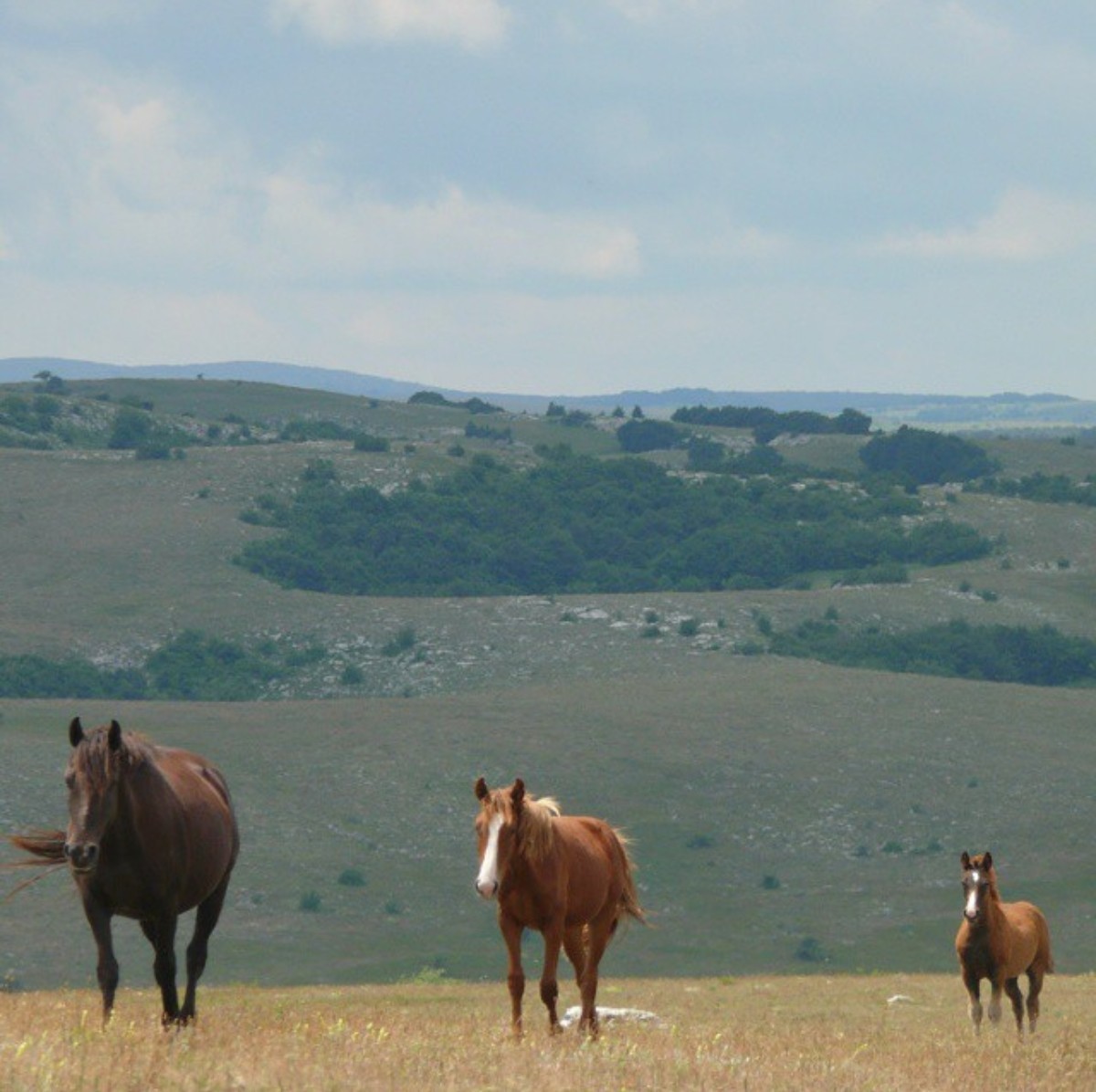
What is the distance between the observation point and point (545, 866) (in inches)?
682

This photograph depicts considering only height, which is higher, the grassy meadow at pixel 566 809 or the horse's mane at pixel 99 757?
the horse's mane at pixel 99 757

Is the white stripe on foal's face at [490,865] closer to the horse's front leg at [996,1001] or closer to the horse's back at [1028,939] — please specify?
the horse's front leg at [996,1001]

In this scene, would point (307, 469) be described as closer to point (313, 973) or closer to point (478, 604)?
point (478, 604)

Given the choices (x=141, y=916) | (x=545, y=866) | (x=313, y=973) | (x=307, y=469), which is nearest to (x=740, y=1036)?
(x=545, y=866)

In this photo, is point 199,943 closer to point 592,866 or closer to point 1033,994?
point 592,866

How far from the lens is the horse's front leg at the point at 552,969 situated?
17.4 metres

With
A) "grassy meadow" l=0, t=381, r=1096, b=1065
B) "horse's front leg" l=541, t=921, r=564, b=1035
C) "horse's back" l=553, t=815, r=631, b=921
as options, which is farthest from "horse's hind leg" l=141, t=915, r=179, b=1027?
"horse's back" l=553, t=815, r=631, b=921

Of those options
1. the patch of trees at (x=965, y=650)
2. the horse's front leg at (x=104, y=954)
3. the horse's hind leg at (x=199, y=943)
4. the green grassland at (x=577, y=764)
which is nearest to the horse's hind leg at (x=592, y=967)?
the horse's hind leg at (x=199, y=943)

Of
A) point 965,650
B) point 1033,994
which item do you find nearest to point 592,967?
point 1033,994

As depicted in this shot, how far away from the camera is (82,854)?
1505 centimetres

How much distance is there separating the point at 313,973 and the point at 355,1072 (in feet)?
177

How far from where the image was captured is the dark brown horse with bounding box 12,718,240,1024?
15.3m

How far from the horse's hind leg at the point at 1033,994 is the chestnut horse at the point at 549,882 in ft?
23.8

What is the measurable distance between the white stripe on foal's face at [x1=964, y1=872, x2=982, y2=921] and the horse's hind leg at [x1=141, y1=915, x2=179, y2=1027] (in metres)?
9.87
